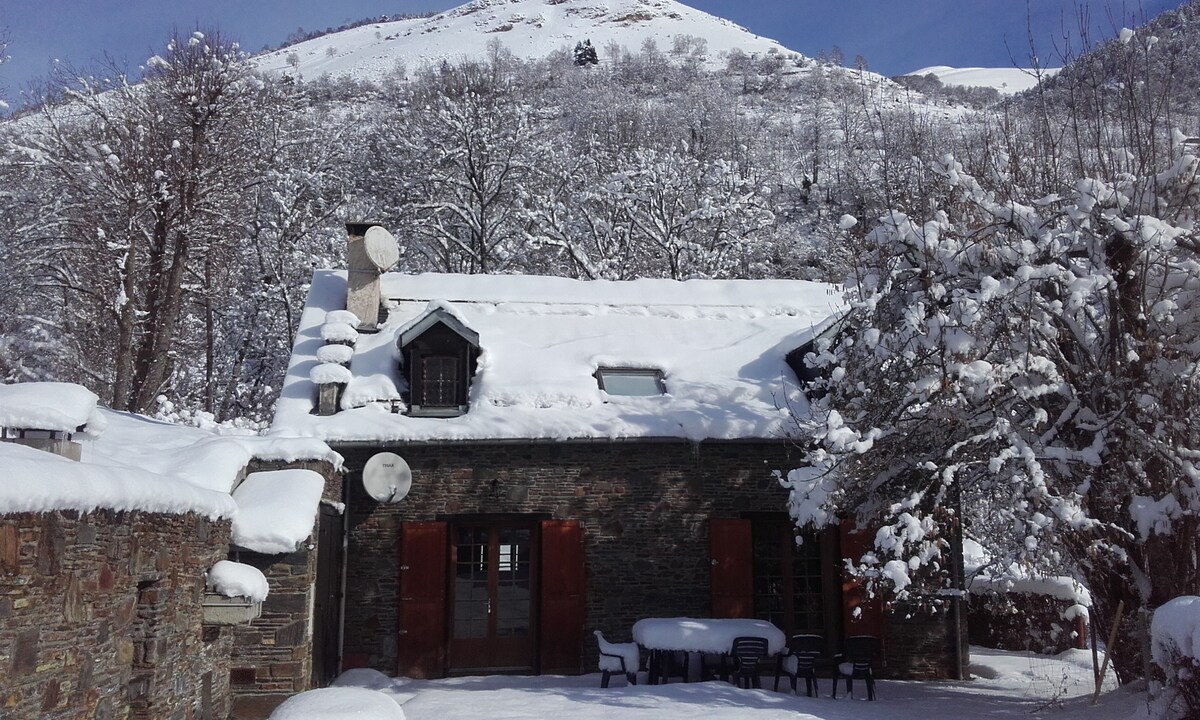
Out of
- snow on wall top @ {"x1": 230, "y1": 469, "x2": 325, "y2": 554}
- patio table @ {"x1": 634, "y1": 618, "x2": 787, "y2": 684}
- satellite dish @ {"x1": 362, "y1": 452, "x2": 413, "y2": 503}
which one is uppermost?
satellite dish @ {"x1": 362, "y1": 452, "x2": 413, "y2": 503}

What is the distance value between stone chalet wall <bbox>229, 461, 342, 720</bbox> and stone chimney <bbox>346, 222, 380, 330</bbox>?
18.5 ft

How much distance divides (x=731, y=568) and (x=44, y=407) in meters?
8.14

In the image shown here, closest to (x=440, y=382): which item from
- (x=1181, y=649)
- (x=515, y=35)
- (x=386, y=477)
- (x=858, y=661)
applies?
(x=386, y=477)

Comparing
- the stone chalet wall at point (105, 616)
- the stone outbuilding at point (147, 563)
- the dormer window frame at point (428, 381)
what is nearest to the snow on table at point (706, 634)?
the stone outbuilding at point (147, 563)

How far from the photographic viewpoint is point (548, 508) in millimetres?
11953

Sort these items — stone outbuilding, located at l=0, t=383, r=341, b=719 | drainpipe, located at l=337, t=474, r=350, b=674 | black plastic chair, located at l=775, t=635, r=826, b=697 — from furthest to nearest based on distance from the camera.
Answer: drainpipe, located at l=337, t=474, r=350, b=674
black plastic chair, located at l=775, t=635, r=826, b=697
stone outbuilding, located at l=0, t=383, r=341, b=719

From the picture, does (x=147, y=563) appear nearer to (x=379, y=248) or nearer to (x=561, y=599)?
(x=561, y=599)

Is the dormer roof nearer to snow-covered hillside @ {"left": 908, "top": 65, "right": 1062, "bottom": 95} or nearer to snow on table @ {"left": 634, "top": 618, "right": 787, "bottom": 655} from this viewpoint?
snow on table @ {"left": 634, "top": 618, "right": 787, "bottom": 655}

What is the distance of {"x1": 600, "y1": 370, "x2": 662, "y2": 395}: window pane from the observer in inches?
505

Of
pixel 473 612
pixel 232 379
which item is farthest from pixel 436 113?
pixel 473 612

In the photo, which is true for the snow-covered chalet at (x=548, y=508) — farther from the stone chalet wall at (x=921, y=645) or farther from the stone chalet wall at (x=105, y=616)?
the stone chalet wall at (x=105, y=616)

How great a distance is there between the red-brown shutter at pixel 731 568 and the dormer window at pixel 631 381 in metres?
1.92

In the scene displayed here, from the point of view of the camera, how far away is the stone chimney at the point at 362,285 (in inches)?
544

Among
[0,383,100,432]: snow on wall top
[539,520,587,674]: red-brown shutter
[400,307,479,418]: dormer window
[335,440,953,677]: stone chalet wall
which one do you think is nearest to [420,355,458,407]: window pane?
[400,307,479,418]: dormer window
